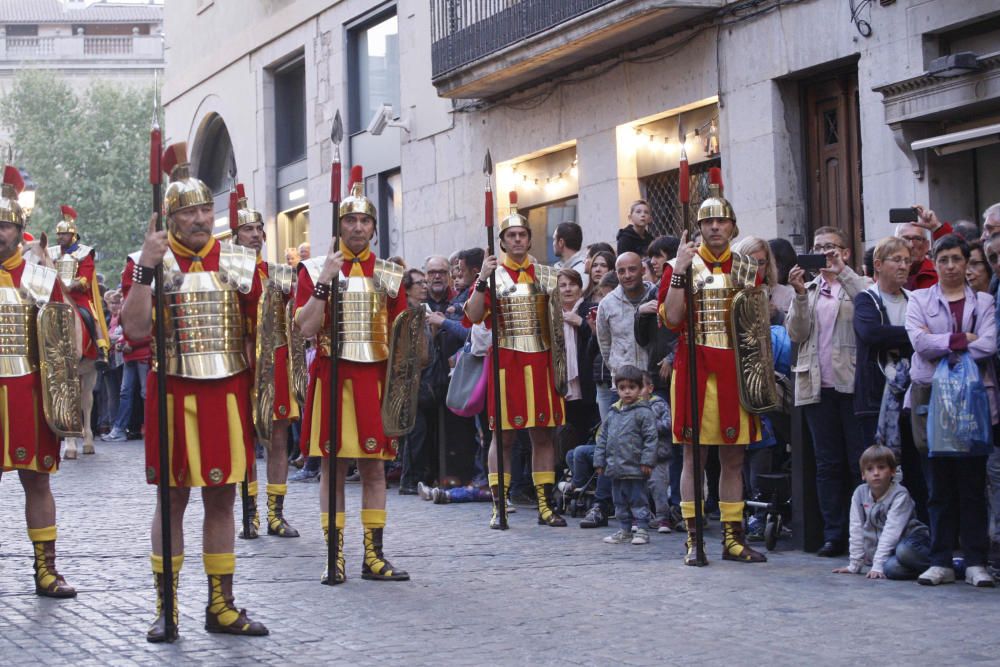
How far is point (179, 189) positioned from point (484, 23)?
1335cm

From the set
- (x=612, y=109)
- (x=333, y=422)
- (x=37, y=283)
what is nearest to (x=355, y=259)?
(x=333, y=422)

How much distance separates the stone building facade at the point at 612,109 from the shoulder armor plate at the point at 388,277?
185cm

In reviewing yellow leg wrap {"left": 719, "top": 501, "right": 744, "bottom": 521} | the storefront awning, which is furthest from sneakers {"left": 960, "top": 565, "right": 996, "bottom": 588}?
the storefront awning

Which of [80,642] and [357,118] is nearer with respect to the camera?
[80,642]

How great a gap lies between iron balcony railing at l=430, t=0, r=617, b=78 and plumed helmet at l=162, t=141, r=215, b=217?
35.1ft

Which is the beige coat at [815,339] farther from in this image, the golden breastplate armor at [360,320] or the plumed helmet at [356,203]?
the plumed helmet at [356,203]

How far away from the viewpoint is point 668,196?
1839 centimetres

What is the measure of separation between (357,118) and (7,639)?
18948 millimetres

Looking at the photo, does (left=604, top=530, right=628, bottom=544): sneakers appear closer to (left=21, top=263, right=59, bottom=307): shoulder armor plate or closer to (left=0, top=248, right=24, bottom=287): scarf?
(left=21, top=263, right=59, bottom=307): shoulder armor plate

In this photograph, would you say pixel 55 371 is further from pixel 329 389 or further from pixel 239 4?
pixel 239 4

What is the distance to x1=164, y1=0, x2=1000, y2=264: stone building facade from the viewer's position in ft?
45.9

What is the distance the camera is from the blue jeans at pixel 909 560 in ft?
28.5

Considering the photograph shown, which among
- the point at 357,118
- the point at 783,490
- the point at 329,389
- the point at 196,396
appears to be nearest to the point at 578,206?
the point at 357,118

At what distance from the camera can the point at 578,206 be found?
19875 millimetres
